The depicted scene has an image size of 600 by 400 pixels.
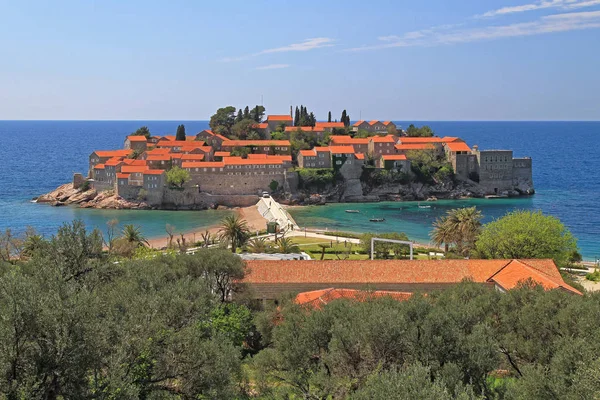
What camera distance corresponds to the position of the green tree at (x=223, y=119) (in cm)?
9419

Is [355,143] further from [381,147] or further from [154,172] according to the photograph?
[154,172]

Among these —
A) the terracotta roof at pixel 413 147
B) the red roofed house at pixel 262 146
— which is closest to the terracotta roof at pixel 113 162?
the red roofed house at pixel 262 146

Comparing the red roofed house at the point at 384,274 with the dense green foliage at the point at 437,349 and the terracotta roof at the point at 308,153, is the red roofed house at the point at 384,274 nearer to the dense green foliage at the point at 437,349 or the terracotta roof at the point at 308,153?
the dense green foliage at the point at 437,349

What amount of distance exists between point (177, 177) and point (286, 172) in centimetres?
1323

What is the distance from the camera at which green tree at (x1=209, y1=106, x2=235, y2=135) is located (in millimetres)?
94188

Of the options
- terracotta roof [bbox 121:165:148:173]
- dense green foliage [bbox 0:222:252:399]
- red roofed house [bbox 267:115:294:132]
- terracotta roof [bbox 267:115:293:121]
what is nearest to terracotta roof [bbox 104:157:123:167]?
terracotta roof [bbox 121:165:148:173]

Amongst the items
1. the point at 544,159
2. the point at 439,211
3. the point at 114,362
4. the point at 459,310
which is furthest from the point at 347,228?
the point at 544,159

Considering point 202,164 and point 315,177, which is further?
point 315,177

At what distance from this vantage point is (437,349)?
49.5 feet

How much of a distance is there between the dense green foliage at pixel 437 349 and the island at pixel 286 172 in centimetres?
5370

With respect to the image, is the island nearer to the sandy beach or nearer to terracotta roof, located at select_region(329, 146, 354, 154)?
terracotta roof, located at select_region(329, 146, 354, 154)

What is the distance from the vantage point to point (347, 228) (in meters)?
56.3

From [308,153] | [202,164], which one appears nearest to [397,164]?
[308,153]

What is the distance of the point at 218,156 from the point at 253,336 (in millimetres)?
55941
